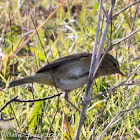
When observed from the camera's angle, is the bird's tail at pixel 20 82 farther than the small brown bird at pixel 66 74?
No

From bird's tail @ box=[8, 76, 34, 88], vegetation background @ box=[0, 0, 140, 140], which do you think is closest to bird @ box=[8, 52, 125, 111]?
bird's tail @ box=[8, 76, 34, 88]

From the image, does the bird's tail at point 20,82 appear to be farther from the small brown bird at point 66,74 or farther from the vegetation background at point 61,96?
the vegetation background at point 61,96

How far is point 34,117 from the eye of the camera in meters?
3.31

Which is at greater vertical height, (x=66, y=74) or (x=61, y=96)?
(x=66, y=74)

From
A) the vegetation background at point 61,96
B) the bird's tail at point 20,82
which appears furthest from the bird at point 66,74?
the vegetation background at point 61,96

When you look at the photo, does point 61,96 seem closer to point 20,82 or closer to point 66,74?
point 66,74

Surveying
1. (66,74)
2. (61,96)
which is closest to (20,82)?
(66,74)

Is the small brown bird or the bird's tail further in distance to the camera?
the small brown bird

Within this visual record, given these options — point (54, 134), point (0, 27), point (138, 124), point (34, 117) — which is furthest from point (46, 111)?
point (0, 27)

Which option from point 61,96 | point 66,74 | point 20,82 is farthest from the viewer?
point 61,96

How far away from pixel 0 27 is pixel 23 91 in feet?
6.32

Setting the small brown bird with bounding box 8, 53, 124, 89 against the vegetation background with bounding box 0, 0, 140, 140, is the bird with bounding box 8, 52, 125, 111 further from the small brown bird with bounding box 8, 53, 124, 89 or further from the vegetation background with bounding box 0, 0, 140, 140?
the vegetation background with bounding box 0, 0, 140, 140

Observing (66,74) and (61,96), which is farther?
(61,96)

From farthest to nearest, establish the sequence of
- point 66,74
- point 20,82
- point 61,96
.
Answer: point 61,96
point 66,74
point 20,82
